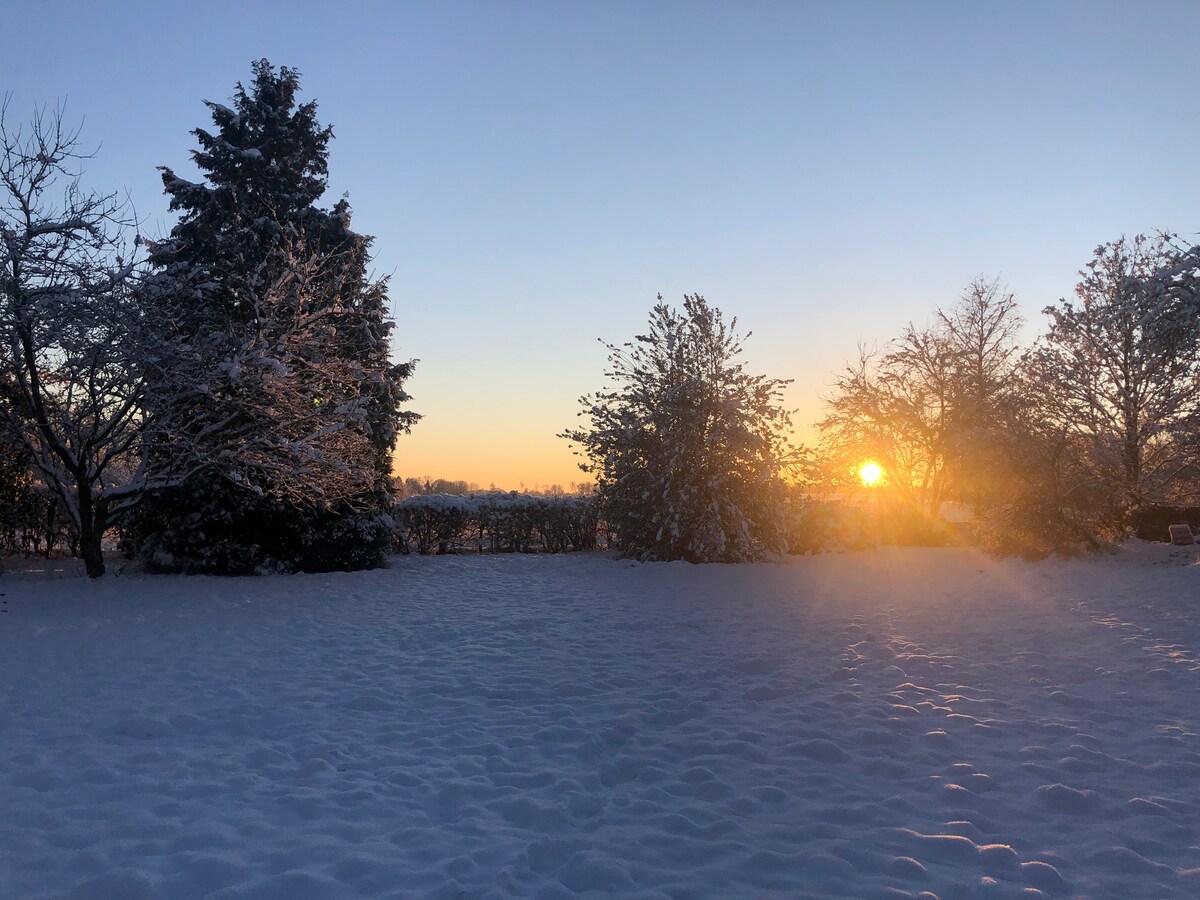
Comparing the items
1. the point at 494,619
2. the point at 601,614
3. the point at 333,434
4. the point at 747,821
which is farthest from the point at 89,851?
the point at 333,434

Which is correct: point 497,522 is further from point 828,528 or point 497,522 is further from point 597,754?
point 597,754

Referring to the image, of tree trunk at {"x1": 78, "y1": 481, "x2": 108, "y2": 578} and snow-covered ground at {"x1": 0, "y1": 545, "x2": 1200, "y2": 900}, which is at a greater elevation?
tree trunk at {"x1": 78, "y1": 481, "x2": 108, "y2": 578}

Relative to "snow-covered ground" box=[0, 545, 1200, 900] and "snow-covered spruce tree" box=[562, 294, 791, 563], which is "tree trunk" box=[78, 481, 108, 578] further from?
"snow-covered spruce tree" box=[562, 294, 791, 563]

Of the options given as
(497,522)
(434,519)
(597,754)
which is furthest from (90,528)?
(597,754)

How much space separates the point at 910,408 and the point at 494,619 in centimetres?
2197

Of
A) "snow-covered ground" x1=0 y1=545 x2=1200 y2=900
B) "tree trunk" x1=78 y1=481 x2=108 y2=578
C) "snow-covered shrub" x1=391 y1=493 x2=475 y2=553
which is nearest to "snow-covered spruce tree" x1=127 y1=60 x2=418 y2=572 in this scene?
"tree trunk" x1=78 y1=481 x2=108 y2=578

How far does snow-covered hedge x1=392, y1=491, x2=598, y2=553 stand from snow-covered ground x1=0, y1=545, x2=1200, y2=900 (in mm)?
9103

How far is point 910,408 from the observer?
2730cm

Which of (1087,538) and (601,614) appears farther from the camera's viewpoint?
(1087,538)

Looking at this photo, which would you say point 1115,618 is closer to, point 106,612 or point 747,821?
point 747,821

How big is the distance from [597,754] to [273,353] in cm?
1072

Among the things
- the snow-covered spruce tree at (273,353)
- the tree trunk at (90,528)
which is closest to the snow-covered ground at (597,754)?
the tree trunk at (90,528)

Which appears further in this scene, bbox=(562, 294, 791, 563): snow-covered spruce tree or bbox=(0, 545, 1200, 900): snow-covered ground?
bbox=(562, 294, 791, 563): snow-covered spruce tree

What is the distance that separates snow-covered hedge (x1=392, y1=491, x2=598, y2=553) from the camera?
19.4 metres
